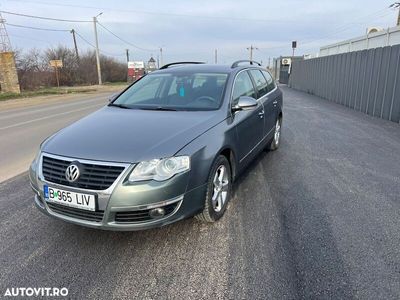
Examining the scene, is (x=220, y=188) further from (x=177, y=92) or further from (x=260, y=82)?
(x=260, y=82)

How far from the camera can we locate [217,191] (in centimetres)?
362

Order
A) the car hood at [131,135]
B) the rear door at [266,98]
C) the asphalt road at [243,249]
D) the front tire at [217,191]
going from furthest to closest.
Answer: the rear door at [266,98] → the front tire at [217,191] → the car hood at [131,135] → the asphalt road at [243,249]

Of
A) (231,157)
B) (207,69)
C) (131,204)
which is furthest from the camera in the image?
(207,69)

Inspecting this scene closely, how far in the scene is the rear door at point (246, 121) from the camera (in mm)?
4156

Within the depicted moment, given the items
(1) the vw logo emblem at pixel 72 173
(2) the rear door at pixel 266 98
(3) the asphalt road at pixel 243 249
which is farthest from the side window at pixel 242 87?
(1) the vw logo emblem at pixel 72 173

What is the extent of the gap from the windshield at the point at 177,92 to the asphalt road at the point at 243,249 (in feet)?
4.29

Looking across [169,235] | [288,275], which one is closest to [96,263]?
[169,235]

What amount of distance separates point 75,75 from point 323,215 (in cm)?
5085

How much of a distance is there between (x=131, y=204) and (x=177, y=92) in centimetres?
203

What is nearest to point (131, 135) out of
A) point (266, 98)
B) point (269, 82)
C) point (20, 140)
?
point (266, 98)

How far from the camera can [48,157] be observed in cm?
307

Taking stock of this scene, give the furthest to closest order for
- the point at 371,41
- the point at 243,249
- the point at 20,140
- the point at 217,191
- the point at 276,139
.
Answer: the point at 371,41
the point at 20,140
the point at 276,139
the point at 217,191
the point at 243,249

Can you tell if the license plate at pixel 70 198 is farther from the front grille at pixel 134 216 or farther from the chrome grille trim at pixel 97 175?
the front grille at pixel 134 216

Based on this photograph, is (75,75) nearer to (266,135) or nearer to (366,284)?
(266,135)
